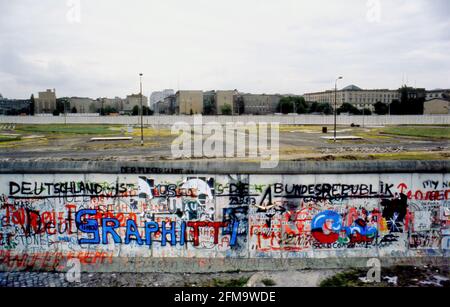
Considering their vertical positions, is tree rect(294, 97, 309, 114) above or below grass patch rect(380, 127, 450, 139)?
above

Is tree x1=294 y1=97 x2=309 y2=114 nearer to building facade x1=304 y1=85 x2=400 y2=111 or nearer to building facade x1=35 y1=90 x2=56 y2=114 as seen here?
building facade x1=304 y1=85 x2=400 y2=111

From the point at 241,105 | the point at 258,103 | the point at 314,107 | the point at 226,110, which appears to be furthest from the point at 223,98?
the point at 314,107

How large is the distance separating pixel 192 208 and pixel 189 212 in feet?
0.47

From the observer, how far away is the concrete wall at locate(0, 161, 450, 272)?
927 centimetres

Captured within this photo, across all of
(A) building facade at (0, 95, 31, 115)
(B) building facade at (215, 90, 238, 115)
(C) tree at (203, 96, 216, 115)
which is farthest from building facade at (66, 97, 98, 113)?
(B) building facade at (215, 90, 238, 115)

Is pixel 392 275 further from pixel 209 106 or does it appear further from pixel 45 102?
pixel 45 102

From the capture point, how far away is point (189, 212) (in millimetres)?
9359

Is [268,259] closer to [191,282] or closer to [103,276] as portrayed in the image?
[191,282]

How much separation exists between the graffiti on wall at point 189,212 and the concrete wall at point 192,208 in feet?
0.09

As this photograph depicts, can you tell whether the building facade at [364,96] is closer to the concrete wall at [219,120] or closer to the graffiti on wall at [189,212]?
the concrete wall at [219,120]

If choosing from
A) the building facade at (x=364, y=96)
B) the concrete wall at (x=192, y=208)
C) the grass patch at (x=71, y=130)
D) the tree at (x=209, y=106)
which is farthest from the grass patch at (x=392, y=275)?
the building facade at (x=364, y=96)

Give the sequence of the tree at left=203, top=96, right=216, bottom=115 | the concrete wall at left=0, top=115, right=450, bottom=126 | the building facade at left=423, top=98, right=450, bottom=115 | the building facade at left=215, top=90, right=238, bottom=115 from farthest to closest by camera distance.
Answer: the tree at left=203, top=96, right=216, bottom=115, the building facade at left=215, top=90, right=238, bottom=115, the building facade at left=423, top=98, right=450, bottom=115, the concrete wall at left=0, top=115, right=450, bottom=126

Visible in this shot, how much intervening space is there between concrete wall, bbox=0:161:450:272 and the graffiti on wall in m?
0.03

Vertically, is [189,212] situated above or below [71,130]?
below
